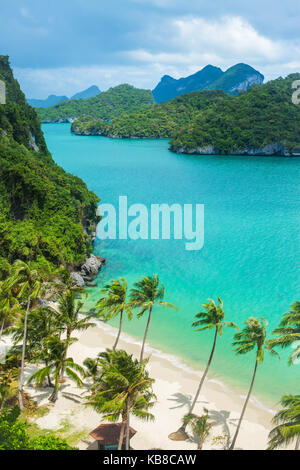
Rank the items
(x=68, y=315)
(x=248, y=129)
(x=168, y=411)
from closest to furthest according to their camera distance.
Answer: (x=68, y=315) → (x=168, y=411) → (x=248, y=129)

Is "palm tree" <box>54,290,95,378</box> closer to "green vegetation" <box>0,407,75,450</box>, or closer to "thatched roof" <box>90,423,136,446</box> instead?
"thatched roof" <box>90,423,136,446</box>

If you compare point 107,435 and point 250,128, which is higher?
point 250,128

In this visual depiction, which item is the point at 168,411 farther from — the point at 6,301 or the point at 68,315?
the point at 6,301

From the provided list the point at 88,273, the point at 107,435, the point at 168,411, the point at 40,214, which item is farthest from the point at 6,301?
the point at 40,214

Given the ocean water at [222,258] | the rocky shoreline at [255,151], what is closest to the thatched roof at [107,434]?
the ocean water at [222,258]

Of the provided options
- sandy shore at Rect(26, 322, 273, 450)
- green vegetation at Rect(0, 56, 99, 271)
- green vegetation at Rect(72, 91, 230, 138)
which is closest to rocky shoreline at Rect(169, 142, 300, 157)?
green vegetation at Rect(72, 91, 230, 138)

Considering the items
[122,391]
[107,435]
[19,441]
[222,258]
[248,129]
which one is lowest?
[107,435]
